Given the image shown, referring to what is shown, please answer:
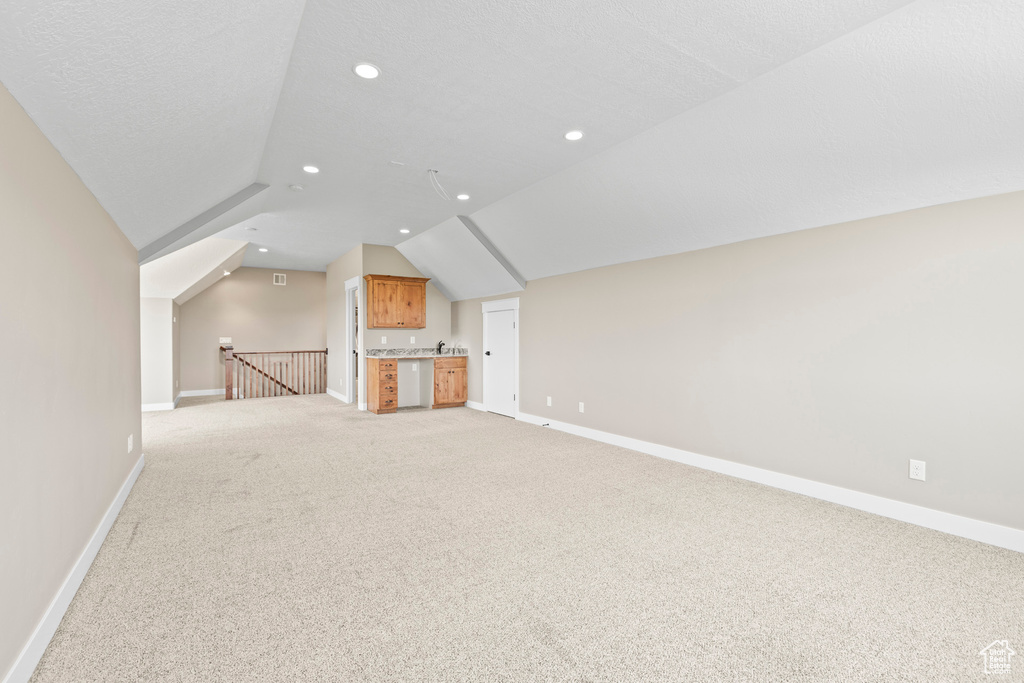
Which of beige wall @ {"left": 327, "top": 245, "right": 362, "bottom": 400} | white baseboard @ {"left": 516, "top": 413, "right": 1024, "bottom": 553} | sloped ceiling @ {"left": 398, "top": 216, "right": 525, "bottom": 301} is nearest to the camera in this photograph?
white baseboard @ {"left": 516, "top": 413, "right": 1024, "bottom": 553}

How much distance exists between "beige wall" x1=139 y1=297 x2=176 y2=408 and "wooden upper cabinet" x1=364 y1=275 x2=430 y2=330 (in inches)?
123

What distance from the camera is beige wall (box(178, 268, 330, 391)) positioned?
356 inches

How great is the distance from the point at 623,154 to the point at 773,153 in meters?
1.01

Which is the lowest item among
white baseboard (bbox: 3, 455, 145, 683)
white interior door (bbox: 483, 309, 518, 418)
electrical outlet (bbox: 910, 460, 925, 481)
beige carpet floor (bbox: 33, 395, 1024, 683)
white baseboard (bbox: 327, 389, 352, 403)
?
beige carpet floor (bbox: 33, 395, 1024, 683)

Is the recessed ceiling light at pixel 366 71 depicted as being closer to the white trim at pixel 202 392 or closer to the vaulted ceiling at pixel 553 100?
the vaulted ceiling at pixel 553 100

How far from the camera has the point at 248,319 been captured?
31.1 feet

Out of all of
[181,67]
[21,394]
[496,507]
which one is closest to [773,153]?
[496,507]

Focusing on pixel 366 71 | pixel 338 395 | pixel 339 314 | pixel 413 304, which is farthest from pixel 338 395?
pixel 366 71

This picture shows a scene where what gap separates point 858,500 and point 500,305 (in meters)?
4.81

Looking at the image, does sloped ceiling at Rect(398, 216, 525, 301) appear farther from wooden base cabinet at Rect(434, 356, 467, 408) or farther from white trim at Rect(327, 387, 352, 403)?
white trim at Rect(327, 387, 352, 403)

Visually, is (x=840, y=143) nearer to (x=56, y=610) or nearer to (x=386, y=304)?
(x=56, y=610)

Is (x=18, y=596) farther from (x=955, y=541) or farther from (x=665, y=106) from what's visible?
(x=955, y=541)

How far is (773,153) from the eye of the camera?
299cm

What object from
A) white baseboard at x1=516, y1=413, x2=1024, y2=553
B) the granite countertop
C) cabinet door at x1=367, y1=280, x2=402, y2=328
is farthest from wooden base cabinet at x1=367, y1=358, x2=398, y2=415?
white baseboard at x1=516, y1=413, x2=1024, y2=553
